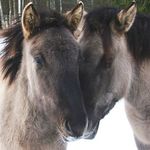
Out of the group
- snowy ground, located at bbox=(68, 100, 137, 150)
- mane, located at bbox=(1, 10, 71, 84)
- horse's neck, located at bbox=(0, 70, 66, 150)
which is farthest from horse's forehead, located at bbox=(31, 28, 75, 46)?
snowy ground, located at bbox=(68, 100, 137, 150)

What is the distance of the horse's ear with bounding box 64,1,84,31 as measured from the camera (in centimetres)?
453

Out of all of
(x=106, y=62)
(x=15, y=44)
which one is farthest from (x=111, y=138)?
(x=15, y=44)

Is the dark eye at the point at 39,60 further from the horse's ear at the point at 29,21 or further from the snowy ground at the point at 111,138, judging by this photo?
the snowy ground at the point at 111,138

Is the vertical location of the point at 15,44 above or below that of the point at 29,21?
below

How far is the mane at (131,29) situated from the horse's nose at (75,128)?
4.71ft

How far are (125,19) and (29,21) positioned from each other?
124cm

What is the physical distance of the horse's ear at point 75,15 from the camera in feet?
14.9

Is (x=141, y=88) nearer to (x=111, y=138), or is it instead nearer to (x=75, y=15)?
(x=75, y=15)

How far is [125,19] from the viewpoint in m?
4.88

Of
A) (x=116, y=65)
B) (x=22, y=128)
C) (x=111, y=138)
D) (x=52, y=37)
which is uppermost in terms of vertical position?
(x=52, y=37)

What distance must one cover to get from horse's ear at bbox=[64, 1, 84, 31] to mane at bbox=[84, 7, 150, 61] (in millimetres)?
416

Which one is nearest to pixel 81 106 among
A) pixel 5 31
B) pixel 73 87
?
pixel 73 87

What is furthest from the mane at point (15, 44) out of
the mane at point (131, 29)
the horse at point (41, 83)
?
the mane at point (131, 29)

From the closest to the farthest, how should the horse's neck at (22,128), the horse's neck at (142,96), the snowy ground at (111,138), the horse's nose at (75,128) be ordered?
the horse's nose at (75,128)
the horse's neck at (22,128)
the horse's neck at (142,96)
the snowy ground at (111,138)
